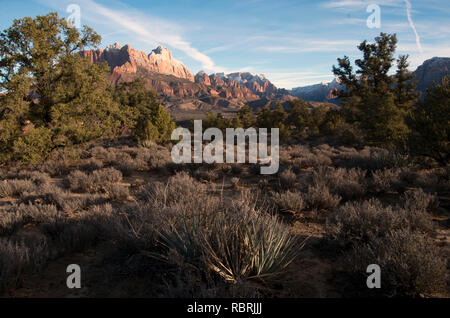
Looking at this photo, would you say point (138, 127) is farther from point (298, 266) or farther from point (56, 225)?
point (298, 266)

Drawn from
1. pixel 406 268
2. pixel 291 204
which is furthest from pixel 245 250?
pixel 291 204

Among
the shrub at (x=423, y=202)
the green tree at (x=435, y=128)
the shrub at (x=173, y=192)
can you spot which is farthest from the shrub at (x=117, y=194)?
the green tree at (x=435, y=128)

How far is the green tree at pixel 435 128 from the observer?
731cm

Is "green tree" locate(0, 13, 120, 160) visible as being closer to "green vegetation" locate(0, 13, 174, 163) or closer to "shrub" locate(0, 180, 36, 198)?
"green vegetation" locate(0, 13, 174, 163)

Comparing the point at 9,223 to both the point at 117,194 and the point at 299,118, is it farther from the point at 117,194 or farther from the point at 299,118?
the point at 299,118

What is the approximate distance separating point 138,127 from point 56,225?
54.4 ft

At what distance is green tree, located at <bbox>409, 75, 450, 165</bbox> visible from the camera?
7.31 metres

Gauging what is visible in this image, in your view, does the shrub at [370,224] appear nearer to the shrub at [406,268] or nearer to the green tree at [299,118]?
the shrub at [406,268]

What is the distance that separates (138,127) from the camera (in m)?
19.7

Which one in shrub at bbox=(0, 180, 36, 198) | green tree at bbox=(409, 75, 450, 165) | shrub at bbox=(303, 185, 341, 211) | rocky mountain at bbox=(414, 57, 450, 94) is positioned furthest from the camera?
rocky mountain at bbox=(414, 57, 450, 94)

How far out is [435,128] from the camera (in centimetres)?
732

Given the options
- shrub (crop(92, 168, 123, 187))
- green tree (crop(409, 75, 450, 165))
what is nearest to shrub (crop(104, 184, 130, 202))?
shrub (crop(92, 168, 123, 187))
